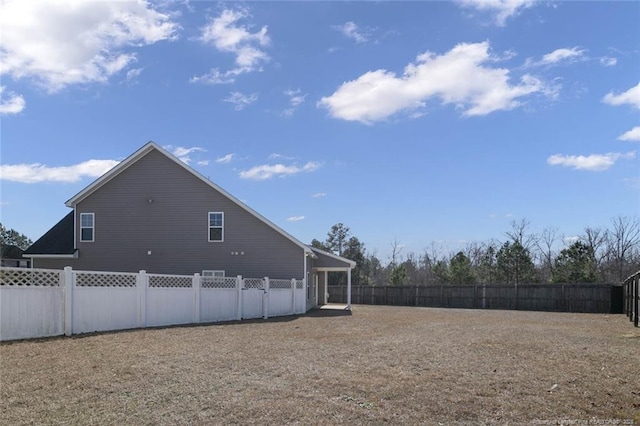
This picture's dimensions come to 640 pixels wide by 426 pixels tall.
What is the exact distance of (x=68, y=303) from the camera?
10.4 meters

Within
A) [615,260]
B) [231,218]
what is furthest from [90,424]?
[615,260]

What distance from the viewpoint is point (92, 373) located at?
6.82 m

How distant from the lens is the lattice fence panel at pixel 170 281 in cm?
1373

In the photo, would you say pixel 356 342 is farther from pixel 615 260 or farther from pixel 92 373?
pixel 615 260

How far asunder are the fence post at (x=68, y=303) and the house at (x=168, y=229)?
12192 mm

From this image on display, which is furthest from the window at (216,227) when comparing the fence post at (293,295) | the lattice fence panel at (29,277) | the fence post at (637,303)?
the fence post at (637,303)

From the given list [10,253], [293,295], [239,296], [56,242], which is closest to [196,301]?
[239,296]

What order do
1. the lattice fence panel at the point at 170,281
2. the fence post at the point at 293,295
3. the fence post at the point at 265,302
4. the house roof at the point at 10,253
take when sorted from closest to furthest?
the lattice fence panel at the point at 170,281, the fence post at the point at 265,302, the fence post at the point at 293,295, the house roof at the point at 10,253

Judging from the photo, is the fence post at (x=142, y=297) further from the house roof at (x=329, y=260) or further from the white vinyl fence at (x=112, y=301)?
the house roof at (x=329, y=260)

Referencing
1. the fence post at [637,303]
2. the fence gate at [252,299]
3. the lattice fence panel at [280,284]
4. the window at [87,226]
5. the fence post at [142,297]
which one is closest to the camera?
the fence post at [142,297]

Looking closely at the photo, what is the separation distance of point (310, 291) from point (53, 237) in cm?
1270

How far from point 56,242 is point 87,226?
194 centimetres

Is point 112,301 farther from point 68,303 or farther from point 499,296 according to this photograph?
point 499,296

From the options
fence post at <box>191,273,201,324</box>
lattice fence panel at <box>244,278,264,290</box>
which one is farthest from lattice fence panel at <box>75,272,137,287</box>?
lattice fence panel at <box>244,278,264,290</box>
